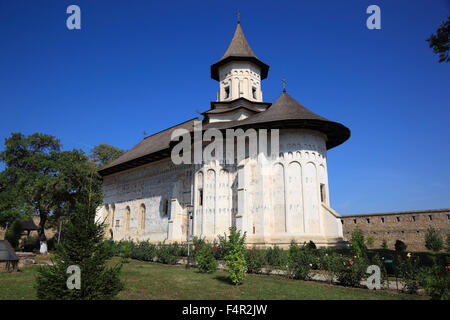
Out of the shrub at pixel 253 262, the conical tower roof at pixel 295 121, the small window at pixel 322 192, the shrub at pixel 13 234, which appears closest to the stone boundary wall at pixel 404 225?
the conical tower roof at pixel 295 121

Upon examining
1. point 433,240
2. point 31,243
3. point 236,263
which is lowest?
point 31,243

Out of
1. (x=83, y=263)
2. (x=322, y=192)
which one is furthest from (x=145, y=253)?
(x=83, y=263)

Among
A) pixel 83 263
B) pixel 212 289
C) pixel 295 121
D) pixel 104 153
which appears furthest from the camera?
pixel 104 153

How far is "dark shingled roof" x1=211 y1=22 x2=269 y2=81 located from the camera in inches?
889

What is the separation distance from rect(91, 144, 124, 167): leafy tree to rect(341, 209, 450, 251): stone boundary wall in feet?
97.6

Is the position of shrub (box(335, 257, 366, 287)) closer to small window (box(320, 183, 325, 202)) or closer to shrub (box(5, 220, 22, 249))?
small window (box(320, 183, 325, 202))

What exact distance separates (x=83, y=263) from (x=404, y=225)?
2546 cm

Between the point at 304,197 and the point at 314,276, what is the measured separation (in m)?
6.24

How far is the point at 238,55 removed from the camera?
22609 millimetres

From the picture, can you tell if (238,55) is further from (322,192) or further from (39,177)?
(39,177)

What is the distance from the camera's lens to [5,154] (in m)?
20.9

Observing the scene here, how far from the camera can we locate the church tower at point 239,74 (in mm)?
22297

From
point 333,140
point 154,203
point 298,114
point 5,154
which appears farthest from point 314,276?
point 5,154

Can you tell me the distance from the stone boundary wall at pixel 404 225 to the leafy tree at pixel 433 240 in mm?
987
